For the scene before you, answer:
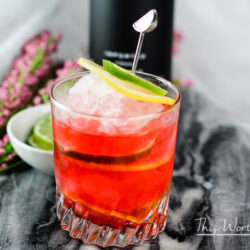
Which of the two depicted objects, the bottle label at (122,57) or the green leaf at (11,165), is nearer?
the green leaf at (11,165)

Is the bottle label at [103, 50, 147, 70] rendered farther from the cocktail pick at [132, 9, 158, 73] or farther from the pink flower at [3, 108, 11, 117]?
the cocktail pick at [132, 9, 158, 73]

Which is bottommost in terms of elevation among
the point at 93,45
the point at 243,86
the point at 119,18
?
the point at 243,86

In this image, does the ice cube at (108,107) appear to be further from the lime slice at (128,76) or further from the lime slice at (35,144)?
the lime slice at (35,144)

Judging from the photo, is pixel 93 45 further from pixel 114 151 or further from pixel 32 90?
pixel 114 151

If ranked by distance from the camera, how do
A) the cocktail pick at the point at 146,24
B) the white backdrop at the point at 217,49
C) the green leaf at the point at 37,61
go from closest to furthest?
the cocktail pick at the point at 146,24
the green leaf at the point at 37,61
the white backdrop at the point at 217,49

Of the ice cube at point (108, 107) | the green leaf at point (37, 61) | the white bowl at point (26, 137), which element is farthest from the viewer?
the green leaf at point (37, 61)

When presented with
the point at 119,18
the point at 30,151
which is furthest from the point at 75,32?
the point at 30,151

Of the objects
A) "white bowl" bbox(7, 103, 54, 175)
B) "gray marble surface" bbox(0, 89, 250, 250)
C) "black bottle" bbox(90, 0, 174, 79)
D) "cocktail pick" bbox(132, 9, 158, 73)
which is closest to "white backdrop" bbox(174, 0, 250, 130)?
"black bottle" bbox(90, 0, 174, 79)

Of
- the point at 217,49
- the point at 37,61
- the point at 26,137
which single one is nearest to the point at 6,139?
the point at 26,137

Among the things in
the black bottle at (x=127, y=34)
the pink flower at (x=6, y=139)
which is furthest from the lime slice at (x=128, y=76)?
the black bottle at (x=127, y=34)
